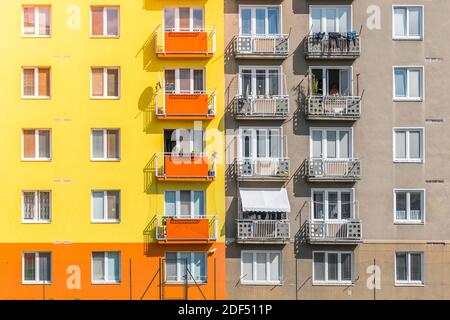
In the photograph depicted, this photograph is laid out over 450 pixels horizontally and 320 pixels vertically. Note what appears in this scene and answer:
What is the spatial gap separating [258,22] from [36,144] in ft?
39.7

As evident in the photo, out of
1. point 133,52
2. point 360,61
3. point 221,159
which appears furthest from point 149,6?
point 360,61

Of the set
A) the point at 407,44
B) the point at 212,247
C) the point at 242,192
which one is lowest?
the point at 212,247

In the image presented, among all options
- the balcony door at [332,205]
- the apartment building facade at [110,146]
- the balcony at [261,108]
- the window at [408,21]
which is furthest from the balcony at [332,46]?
the balcony door at [332,205]

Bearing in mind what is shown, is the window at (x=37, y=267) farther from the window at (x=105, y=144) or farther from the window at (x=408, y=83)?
the window at (x=408, y=83)

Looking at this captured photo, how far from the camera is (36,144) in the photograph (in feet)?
116

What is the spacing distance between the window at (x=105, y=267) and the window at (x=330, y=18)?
47.4 ft

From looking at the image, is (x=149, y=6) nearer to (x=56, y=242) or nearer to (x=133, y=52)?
(x=133, y=52)

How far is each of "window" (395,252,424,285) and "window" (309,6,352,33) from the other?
36.6 ft

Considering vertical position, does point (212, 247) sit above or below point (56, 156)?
below

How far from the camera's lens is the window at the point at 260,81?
3525cm

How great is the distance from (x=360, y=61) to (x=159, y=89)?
31.9ft

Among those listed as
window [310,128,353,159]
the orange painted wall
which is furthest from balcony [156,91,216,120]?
the orange painted wall

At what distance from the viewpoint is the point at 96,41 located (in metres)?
35.2

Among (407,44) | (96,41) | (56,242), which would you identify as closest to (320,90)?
(407,44)
